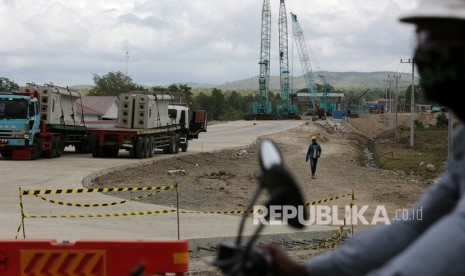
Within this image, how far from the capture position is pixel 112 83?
106688mm

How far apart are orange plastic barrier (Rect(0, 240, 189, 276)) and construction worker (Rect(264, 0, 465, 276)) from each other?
12.5 feet

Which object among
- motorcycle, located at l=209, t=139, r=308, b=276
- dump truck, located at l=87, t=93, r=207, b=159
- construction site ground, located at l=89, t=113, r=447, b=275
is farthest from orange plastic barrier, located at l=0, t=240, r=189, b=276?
dump truck, located at l=87, t=93, r=207, b=159

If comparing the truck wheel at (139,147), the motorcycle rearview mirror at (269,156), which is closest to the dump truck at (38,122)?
the truck wheel at (139,147)

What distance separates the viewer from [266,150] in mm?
2480

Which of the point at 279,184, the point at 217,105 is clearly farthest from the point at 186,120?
the point at 217,105

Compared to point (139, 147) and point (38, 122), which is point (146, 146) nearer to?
point (139, 147)

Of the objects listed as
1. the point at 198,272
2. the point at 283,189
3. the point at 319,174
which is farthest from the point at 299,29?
the point at 283,189

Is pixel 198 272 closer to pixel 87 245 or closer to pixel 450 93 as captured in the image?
pixel 87 245

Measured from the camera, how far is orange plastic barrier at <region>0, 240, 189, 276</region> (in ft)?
20.2

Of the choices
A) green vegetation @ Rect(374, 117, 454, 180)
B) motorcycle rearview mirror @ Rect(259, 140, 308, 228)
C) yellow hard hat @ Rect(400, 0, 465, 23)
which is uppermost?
yellow hard hat @ Rect(400, 0, 465, 23)

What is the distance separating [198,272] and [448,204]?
30.9 feet

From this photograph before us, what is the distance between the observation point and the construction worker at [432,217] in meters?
1.87

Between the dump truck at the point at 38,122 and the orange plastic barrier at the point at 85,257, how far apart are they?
2871cm

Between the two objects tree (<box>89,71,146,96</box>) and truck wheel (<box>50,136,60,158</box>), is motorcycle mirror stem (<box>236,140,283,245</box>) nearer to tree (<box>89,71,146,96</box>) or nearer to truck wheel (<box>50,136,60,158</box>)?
truck wheel (<box>50,136,60,158</box>)
